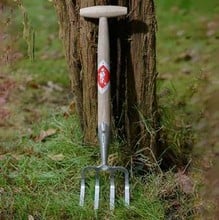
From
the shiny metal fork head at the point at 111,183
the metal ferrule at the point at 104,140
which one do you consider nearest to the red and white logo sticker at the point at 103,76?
the metal ferrule at the point at 104,140

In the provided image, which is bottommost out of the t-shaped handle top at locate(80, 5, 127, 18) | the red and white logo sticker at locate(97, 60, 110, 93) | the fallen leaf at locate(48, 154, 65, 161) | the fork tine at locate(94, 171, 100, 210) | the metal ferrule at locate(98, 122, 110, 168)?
A: the fork tine at locate(94, 171, 100, 210)

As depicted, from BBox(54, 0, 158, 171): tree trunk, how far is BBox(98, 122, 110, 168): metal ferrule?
146 millimetres

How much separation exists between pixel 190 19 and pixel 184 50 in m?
0.57

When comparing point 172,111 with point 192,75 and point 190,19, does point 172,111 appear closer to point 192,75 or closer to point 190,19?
point 192,75

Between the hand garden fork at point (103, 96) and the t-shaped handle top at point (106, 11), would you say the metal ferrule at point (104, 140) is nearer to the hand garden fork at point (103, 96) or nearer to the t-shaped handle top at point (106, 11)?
the hand garden fork at point (103, 96)

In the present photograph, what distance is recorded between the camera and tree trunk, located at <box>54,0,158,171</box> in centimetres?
302

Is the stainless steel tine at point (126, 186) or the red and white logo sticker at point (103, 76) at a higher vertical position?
the red and white logo sticker at point (103, 76)

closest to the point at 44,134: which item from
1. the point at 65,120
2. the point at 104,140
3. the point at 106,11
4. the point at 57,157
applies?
the point at 65,120

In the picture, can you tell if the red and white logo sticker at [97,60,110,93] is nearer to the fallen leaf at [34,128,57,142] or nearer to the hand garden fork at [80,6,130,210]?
the hand garden fork at [80,6,130,210]

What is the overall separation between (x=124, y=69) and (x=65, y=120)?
64 centimetres

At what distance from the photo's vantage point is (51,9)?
588cm

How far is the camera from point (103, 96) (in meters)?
3.01

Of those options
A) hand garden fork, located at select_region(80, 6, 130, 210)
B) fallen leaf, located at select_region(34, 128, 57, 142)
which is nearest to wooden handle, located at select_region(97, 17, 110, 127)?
hand garden fork, located at select_region(80, 6, 130, 210)

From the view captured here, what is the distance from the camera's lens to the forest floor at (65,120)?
305cm
